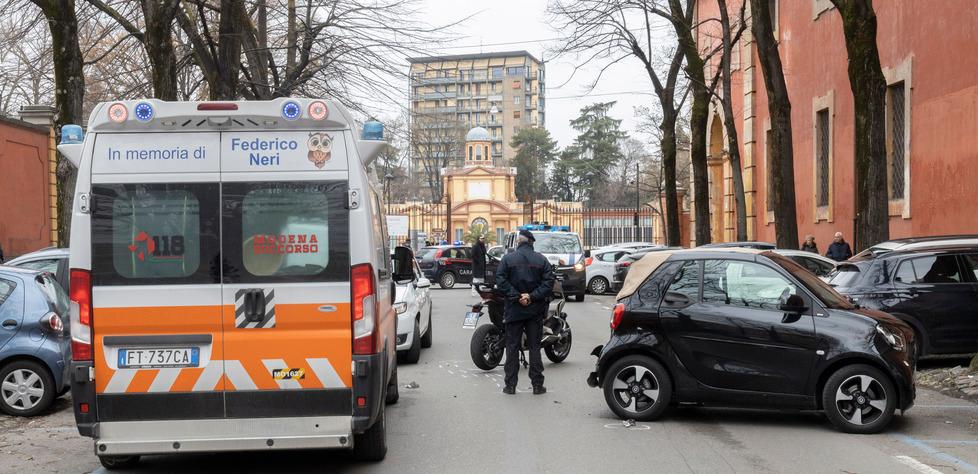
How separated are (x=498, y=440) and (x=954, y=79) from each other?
14.3 metres

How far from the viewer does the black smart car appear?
8953mm

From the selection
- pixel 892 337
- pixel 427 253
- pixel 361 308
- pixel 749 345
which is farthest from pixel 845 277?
pixel 427 253

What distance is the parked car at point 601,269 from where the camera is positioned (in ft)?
105

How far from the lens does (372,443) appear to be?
780 cm

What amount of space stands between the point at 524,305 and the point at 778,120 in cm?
1130

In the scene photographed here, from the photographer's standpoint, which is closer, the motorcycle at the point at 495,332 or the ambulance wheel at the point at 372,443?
the ambulance wheel at the point at 372,443

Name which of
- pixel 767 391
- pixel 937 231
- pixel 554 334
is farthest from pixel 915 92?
pixel 767 391

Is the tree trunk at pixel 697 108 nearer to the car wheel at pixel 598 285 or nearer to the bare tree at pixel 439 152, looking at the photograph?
the car wheel at pixel 598 285

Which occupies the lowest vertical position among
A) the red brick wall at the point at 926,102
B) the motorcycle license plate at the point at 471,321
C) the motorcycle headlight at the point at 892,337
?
the motorcycle license plate at the point at 471,321

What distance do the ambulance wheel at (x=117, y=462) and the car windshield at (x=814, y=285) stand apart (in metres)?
5.81

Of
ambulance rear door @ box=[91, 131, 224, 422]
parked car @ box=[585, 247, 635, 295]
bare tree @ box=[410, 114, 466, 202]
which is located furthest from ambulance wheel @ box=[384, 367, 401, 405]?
bare tree @ box=[410, 114, 466, 202]

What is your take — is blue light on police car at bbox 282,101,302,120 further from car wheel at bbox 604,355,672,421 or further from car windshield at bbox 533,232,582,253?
car windshield at bbox 533,232,582,253

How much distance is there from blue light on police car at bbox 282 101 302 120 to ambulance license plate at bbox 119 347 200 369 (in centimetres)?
170

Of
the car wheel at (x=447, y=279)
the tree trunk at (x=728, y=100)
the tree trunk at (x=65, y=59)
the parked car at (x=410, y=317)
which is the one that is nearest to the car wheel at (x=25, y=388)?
the parked car at (x=410, y=317)
